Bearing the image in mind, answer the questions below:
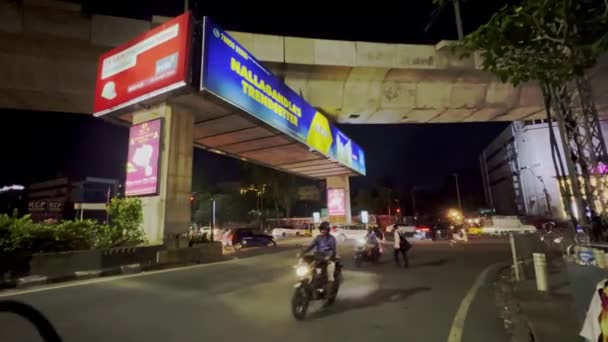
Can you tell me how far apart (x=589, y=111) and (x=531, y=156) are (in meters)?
58.0

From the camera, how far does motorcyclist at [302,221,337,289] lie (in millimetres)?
6059

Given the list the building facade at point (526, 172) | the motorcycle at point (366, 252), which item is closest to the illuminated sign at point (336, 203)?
the motorcycle at point (366, 252)

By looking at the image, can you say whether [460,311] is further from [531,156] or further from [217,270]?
[531,156]

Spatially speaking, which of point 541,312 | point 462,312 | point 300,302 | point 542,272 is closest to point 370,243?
point 542,272

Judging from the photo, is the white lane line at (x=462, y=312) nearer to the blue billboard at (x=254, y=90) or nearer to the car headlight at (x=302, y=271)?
the car headlight at (x=302, y=271)

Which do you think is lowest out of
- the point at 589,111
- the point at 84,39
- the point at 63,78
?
the point at 589,111

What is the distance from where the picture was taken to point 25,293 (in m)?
6.82

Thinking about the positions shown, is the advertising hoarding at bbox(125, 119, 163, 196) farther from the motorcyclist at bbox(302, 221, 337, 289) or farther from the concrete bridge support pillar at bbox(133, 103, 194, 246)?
the motorcyclist at bbox(302, 221, 337, 289)

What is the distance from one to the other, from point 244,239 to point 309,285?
16.8 m

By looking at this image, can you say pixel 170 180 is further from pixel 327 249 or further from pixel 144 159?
pixel 327 249

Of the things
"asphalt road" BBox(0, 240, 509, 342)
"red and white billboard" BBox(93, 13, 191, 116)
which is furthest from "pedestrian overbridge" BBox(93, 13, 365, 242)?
"asphalt road" BBox(0, 240, 509, 342)

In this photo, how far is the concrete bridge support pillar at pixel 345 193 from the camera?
30.2 meters

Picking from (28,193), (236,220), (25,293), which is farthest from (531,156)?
(28,193)

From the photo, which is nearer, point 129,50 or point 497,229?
point 129,50
